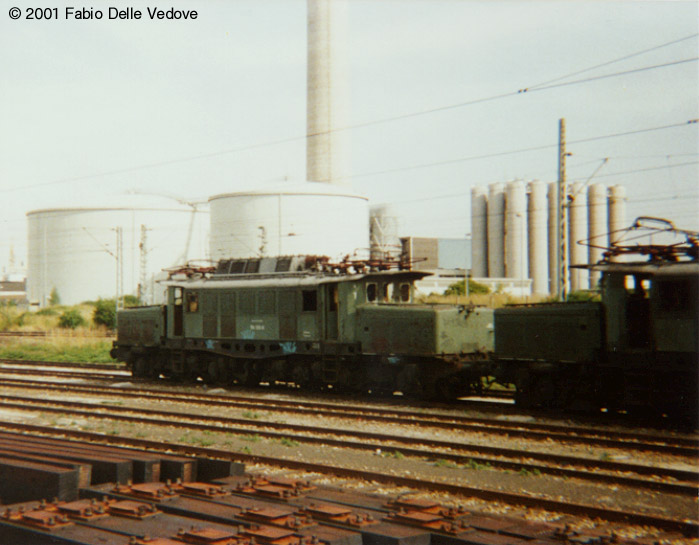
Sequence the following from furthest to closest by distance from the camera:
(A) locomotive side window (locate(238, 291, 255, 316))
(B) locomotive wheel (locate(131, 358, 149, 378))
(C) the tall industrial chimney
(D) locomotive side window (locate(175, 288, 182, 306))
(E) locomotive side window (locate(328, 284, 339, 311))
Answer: (C) the tall industrial chimney, (B) locomotive wheel (locate(131, 358, 149, 378)), (D) locomotive side window (locate(175, 288, 182, 306)), (A) locomotive side window (locate(238, 291, 255, 316)), (E) locomotive side window (locate(328, 284, 339, 311))

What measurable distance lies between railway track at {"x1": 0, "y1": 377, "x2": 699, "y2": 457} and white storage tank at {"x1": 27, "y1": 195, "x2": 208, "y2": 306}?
2177 inches

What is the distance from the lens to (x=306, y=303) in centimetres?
1995

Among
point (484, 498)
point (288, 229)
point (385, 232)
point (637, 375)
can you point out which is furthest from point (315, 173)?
point (484, 498)

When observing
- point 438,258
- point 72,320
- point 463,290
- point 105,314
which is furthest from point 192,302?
point 438,258

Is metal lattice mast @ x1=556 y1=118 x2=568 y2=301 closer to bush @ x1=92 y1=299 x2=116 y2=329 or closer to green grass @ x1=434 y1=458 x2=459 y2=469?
green grass @ x1=434 y1=458 x2=459 y2=469

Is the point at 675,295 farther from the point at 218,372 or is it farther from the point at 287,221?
the point at 287,221

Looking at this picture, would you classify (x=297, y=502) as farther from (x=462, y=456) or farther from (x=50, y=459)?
(x=462, y=456)

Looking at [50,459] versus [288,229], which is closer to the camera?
[50,459]

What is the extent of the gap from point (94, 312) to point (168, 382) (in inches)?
1256

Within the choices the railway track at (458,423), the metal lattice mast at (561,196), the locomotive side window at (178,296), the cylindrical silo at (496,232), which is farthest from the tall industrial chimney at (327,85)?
the railway track at (458,423)

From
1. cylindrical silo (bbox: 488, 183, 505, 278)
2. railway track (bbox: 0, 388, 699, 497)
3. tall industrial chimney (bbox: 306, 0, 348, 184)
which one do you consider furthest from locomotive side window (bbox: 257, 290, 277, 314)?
cylindrical silo (bbox: 488, 183, 505, 278)

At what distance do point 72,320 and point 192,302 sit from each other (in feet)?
109

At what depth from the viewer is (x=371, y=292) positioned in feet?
63.2

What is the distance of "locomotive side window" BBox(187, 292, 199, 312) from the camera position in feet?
74.6
